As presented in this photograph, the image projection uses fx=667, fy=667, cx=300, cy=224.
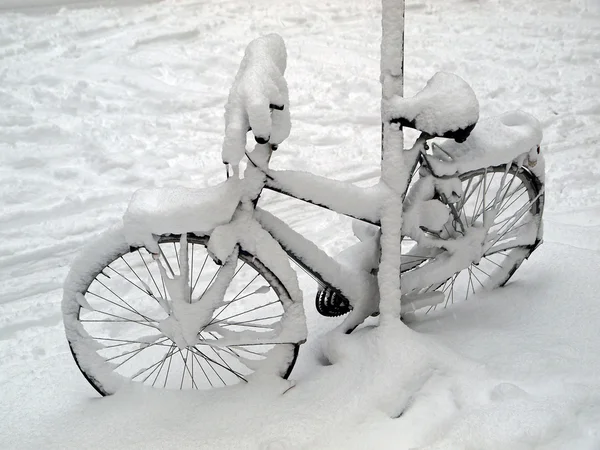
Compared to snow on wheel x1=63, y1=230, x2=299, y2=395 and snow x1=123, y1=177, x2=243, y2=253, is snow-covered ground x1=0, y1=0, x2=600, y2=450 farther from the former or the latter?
snow x1=123, y1=177, x2=243, y2=253

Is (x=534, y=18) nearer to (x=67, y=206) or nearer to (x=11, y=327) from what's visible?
(x=67, y=206)

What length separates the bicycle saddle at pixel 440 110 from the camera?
241cm

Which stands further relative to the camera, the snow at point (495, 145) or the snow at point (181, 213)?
the snow at point (495, 145)

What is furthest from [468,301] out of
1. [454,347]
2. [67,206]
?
[67,206]

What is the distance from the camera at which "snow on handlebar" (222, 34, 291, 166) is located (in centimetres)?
212

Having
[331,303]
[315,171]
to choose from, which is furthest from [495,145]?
[315,171]

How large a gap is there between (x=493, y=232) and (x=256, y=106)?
4.62 ft

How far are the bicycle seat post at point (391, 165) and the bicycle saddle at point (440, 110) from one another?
53 mm

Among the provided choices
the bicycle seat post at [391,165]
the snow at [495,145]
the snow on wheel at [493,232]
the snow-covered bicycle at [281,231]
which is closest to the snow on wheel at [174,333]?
the snow-covered bicycle at [281,231]

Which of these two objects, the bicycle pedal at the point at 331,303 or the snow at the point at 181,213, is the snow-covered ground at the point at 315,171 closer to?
the bicycle pedal at the point at 331,303

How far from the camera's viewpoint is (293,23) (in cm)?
671

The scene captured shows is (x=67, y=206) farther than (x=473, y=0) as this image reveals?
No

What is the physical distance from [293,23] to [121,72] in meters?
1.92

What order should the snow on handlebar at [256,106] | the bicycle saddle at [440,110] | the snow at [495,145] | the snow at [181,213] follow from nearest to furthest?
the snow on handlebar at [256,106] < the snow at [181,213] < the bicycle saddle at [440,110] < the snow at [495,145]
